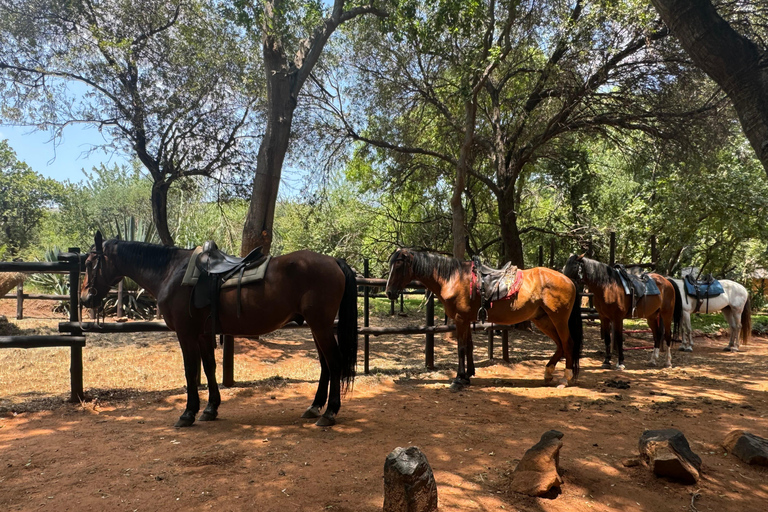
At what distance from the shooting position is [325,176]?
11.1m

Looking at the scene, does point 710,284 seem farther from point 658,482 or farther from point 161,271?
point 161,271

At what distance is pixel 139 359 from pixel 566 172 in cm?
1270

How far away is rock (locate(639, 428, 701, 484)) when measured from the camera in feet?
8.63

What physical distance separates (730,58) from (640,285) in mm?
5611

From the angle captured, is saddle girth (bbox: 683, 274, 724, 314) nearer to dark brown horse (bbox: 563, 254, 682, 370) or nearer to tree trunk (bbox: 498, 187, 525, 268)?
dark brown horse (bbox: 563, 254, 682, 370)

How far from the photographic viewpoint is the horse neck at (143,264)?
4.25 meters

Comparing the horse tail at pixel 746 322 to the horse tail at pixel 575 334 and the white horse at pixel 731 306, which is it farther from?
the horse tail at pixel 575 334

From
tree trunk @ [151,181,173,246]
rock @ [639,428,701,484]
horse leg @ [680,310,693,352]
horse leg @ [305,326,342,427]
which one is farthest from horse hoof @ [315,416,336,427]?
horse leg @ [680,310,693,352]

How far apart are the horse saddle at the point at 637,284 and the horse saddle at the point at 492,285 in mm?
2574

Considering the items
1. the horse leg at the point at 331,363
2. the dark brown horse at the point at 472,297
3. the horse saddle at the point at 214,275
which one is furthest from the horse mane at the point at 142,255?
the dark brown horse at the point at 472,297

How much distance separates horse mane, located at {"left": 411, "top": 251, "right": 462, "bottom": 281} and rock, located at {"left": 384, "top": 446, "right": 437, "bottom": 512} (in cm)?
356

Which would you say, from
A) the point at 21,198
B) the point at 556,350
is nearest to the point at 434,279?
the point at 556,350

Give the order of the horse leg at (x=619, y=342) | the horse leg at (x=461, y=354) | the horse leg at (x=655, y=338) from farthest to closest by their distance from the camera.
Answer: the horse leg at (x=655, y=338), the horse leg at (x=619, y=342), the horse leg at (x=461, y=354)

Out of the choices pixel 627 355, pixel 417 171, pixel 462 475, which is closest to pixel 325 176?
pixel 417 171
